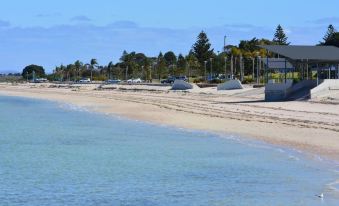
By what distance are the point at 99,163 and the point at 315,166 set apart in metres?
6.60

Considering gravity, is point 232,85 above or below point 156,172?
above

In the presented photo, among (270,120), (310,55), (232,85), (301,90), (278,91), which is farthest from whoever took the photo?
(232,85)

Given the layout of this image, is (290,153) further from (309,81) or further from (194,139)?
(309,81)

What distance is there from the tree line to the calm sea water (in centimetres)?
6828

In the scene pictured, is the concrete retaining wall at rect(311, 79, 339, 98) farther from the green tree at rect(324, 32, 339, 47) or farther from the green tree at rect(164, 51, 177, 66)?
the green tree at rect(164, 51, 177, 66)

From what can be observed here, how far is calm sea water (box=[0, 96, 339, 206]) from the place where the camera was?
15.6 metres

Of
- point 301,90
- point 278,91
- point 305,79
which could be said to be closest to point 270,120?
point 278,91

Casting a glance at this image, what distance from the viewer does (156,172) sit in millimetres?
19656

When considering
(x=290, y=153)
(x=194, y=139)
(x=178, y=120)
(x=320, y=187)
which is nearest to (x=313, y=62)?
(x=178, y=120)

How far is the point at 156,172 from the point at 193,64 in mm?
109185

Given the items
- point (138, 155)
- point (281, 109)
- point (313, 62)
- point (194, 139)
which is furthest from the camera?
point (313, 62)

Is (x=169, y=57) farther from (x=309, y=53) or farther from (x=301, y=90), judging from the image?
(x=309, y=53)

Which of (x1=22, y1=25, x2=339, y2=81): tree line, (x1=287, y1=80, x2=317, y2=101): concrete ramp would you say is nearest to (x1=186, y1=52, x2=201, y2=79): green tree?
(x1=22, y1=25, x2=339, y2=81): tree line

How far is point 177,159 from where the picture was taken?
22.6m
